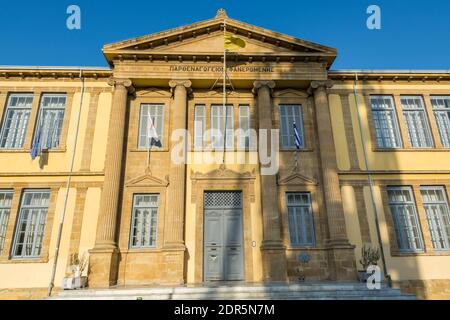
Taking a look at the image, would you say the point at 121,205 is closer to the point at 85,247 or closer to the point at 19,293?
the point at 85,247

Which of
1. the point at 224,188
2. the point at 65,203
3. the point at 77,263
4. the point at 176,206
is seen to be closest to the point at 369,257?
the point at 224,188

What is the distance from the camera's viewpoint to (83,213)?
12.0m

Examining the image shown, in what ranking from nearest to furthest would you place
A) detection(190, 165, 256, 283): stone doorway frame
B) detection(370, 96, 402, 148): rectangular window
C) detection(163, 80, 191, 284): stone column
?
detection(163, 80, 191, 284): stone column
detection(190, 165, 256, 283): stone doorway frame
detection(370, 96, 402, 148): rectangular window

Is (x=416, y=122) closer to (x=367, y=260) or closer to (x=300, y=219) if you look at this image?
A: (x=367, y=260)

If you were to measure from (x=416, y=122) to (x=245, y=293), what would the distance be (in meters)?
10.4

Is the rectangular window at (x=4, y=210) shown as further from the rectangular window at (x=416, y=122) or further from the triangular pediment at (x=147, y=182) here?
the rectangular window at (x=416, y=122)

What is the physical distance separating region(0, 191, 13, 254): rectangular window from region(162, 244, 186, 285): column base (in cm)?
580

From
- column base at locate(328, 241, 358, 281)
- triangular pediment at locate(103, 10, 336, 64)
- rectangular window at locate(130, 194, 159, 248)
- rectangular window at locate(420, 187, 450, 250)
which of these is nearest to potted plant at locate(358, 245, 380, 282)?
column base at locate(328, 241, 358, 281)

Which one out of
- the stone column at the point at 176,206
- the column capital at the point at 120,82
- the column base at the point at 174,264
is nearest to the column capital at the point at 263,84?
the stone column at the point at 176,206

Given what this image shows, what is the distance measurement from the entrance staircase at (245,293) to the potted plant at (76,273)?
1.88 ft

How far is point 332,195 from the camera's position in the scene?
1211 cm

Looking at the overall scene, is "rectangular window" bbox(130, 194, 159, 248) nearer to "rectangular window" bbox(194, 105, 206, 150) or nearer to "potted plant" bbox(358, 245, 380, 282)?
"rectangular window" bbox(194, 105, 206, 150)

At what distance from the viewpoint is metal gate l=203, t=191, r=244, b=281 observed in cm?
1165
